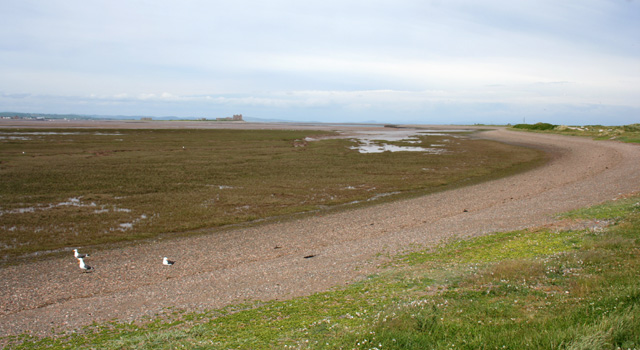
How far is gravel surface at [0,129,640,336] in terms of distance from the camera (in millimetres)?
8977

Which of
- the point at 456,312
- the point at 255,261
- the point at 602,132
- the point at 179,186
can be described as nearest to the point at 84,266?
the point at 255,261

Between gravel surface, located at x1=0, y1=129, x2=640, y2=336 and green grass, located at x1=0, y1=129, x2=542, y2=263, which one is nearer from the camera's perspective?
gravel surface, located at x1=0, y1=129, x2=640, y2=336

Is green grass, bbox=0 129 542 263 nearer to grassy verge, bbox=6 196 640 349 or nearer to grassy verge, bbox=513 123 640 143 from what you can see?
grassy verge, bbox=6 196 640 349

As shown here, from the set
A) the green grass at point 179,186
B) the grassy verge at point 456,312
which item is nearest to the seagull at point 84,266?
the green grass at point 179,186

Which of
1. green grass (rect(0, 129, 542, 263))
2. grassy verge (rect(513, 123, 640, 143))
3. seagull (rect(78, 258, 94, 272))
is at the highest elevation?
grassy verge (rect(513, 123, 640, 143))

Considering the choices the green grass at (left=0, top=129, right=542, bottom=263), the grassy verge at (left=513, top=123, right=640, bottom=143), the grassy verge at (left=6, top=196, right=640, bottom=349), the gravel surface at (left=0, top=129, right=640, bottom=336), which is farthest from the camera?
the grassy verge at (left=513, top=123, right=640, bottom=143)

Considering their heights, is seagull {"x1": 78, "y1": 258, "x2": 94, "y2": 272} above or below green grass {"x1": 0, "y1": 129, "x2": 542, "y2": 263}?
below

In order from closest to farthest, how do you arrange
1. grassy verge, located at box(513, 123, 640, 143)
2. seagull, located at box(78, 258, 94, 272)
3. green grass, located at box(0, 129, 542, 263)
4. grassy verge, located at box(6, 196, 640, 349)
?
grassy verge, located at box(6, 196, 640, 349) → seagull, located at box(78, 258, 94, 272) → green grass, located at box(0, 129, 542, 263) → grassy verge, located at box(513, 123, 640, 143)

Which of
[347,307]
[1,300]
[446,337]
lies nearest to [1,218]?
[1,300]

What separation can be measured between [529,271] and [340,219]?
31.6ft

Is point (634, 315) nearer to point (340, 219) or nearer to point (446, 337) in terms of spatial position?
point (446, 337)

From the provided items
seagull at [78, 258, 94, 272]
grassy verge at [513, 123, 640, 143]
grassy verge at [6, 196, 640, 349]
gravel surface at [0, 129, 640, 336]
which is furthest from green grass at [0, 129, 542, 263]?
grassy verge at [513, 123, 640, 143]

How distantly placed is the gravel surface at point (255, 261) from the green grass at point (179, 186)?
207cm

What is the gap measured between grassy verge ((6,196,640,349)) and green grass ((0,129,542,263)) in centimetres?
818
